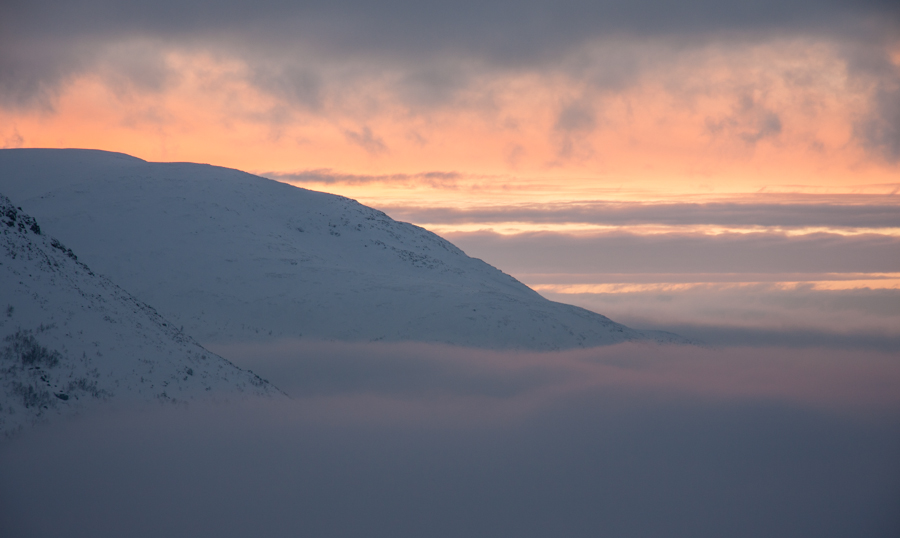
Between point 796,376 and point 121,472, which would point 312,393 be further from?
point 796,376

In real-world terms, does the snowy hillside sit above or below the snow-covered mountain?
below

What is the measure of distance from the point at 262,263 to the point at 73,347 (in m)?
26.5

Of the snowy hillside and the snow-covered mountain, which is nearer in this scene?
the snowy hillside

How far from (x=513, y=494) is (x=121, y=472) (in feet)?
63.6

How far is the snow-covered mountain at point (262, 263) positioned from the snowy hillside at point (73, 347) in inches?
529

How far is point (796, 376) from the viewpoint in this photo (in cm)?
11294

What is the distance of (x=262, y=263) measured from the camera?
48.4 meters

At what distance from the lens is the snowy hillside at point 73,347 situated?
1975 centimetres

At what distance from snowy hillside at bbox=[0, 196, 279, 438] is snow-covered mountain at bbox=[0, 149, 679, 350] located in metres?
13.4

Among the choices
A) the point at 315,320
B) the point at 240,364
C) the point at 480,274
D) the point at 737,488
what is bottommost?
the point at 737,488

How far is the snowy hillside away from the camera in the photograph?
64.8 feet

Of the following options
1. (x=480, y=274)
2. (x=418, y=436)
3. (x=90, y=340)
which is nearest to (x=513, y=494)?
(x=418, y=436)

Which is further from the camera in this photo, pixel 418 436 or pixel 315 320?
pixel 315 320

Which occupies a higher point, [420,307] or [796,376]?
[420,307]
